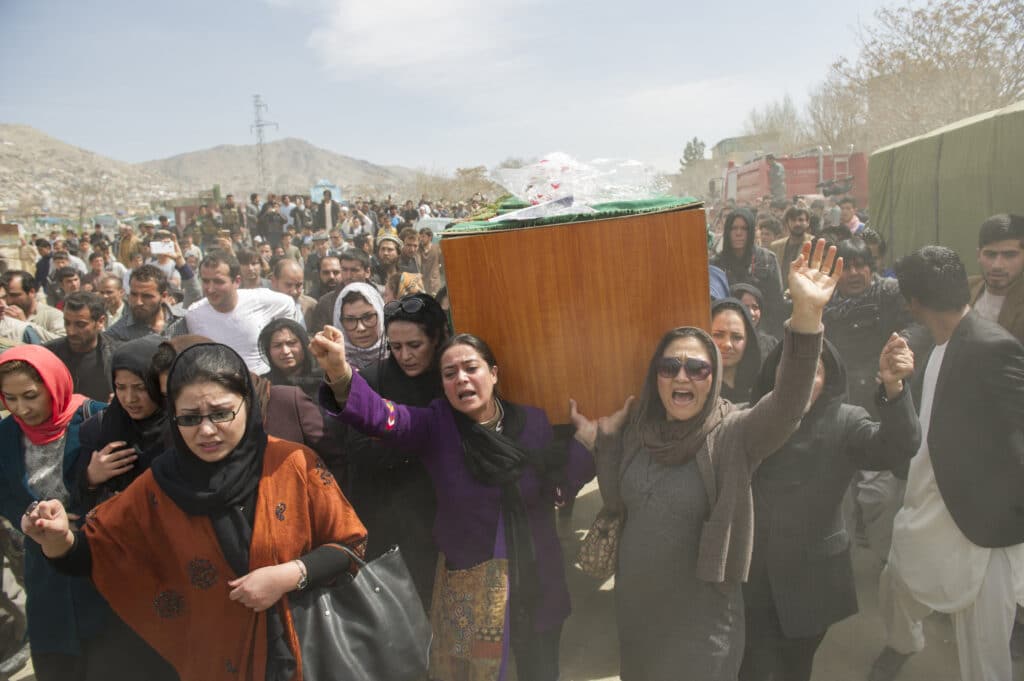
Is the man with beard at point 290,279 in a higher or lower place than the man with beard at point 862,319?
higher

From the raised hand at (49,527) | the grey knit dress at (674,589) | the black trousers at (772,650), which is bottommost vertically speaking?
the black trousers at (772,650)

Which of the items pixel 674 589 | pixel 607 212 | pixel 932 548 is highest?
pixel 607 212

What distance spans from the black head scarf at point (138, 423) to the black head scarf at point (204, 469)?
452 millimetres

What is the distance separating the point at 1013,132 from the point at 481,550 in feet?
Answer: 16.5

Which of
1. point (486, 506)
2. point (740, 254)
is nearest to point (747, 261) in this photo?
point (740, 254)

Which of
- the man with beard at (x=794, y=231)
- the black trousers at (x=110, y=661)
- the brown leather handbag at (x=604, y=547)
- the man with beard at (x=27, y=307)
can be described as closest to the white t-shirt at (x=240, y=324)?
the black trousers at (x=110, y=661)

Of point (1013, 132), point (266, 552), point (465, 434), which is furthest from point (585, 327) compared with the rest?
point (1013, 132)

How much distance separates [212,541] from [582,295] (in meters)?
1.48

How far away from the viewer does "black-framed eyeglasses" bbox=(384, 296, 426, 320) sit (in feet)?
9.28

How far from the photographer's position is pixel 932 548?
2818 millimetres

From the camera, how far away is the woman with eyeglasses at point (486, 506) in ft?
7.97

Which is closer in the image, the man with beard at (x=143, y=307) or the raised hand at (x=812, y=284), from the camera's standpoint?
the raised hand at (x=812, y=284)

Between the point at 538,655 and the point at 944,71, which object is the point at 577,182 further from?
the point at 944,71

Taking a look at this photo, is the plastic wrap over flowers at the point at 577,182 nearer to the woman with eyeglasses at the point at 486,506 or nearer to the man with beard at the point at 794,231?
the woman with eyeglasses at the point at 486,506
